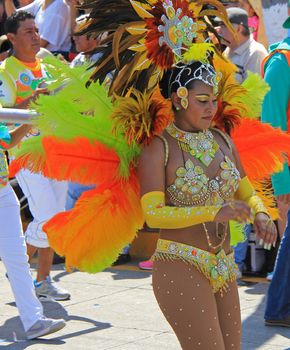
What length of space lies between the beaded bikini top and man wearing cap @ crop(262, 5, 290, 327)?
1949mm

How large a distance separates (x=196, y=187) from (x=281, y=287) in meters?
2.26

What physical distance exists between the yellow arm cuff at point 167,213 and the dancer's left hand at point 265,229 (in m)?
0.32

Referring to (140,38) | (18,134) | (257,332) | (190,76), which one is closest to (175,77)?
(190,76)

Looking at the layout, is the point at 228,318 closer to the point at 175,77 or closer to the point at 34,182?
the point at 175,77

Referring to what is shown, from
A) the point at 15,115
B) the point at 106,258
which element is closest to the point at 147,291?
the point at 15,115

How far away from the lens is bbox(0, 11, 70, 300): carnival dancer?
6.86 metres

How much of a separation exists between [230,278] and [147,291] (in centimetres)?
322

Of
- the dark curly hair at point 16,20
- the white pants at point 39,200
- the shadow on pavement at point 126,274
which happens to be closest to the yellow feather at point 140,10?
the white pants at point 39,200

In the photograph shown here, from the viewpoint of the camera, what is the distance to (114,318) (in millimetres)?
6453

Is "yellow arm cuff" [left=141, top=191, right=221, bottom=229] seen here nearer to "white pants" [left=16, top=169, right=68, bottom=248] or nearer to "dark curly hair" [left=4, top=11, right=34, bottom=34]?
"white pants" [left=16, top=169, right=68, bottom=248]

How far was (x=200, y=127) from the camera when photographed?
4.06 metres

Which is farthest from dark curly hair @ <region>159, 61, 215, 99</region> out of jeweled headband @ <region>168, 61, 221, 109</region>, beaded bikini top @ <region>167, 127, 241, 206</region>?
beaded bikini top @ <region>167, 127, 241, 206</region>

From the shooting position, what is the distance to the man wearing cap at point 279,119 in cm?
597

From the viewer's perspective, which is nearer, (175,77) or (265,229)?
(265,229)
